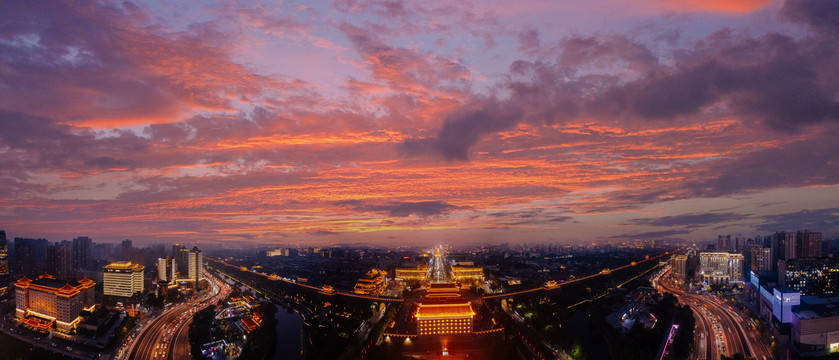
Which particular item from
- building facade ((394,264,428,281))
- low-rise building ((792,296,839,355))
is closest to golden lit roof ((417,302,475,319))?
low-rise building ((792,296,839,355))

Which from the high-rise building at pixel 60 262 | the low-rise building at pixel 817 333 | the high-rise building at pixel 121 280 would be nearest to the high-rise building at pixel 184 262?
the high-rise building at pixel 121 280

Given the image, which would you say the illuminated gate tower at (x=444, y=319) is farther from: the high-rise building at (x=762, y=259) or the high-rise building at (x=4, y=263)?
the high-rise building at (x=762, y=259)

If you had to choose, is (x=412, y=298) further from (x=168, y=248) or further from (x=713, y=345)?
(x=168, y=248)

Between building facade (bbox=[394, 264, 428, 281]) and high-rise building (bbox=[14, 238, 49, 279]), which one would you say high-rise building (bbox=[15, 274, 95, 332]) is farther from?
building facade (bbox=[394, 264, 428, 281])

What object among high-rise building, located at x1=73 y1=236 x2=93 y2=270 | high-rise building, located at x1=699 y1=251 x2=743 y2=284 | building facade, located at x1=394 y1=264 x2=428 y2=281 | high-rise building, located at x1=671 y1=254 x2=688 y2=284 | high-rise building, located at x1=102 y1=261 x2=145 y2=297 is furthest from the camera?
high-rise building, located at x1=73 y1=236 x2=93 y2=270

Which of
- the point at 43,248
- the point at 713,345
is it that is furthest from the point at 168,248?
the point at 713,345

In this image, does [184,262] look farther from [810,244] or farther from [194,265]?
[810,244]

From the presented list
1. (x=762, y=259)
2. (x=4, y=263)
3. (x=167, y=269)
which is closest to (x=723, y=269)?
(x=762, y=259)
